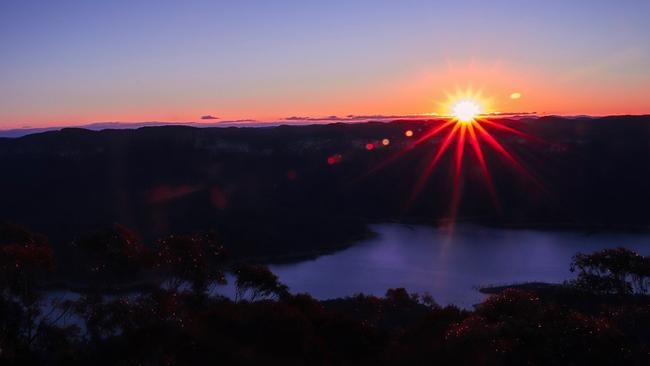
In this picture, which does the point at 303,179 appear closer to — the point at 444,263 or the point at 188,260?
the point at 444,263

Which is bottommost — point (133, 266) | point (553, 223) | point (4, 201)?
point (553, 223)

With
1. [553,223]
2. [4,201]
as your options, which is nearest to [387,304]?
[553,223]

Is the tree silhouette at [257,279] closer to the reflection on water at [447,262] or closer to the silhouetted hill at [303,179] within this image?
the reflection on water at [447,262]

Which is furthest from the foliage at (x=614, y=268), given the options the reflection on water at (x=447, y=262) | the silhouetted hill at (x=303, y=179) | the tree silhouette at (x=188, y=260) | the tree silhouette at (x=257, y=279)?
the silhouetted hill at (x=303, y=179)

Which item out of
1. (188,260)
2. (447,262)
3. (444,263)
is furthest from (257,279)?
(447,262)

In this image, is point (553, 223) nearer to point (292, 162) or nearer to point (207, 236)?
point (292, 162)

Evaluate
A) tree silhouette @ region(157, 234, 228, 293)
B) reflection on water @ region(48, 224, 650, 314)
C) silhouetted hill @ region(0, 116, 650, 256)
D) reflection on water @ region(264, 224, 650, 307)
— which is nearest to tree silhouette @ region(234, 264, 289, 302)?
tree silhouette @ region(157, 234, 228, 293)
